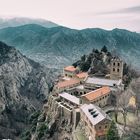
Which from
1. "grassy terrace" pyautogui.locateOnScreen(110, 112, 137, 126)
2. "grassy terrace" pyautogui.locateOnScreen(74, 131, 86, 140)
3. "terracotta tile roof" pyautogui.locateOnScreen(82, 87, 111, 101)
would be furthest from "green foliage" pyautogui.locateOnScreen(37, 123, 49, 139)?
"grassy terrace" pyautogui.locateOnScreen(110, 112, 137, 126)

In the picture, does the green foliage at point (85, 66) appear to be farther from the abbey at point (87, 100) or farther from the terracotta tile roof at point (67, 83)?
the terracotta tile roof at point (67, 83)

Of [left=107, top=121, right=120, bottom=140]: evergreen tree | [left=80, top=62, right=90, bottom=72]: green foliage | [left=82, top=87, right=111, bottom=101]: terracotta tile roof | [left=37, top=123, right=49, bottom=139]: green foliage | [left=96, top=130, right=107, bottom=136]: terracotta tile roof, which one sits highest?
[left=80, top=62, right=90, bottom=72]: green foliage

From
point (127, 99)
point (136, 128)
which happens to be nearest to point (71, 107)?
point (127, 99)

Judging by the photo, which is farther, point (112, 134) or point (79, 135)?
point (79, 135)

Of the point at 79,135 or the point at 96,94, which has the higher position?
the point at 96,94

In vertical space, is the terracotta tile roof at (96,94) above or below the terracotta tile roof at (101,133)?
above

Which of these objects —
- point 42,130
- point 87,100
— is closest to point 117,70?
point 87,100

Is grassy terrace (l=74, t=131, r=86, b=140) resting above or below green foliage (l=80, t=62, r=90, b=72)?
below

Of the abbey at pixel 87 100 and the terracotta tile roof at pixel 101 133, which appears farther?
the abbey at pixel 87 100

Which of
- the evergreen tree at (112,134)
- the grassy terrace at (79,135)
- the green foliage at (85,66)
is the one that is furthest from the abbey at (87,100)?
the evergreen tree at (112,134)

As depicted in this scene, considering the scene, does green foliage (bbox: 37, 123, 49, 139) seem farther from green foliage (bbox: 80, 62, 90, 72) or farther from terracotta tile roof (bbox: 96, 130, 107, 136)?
green foliage (bbox: 80, 62, 90, 72)

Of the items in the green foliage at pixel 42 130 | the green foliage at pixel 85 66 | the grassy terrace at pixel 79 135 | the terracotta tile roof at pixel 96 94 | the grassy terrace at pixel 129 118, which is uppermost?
the green foliage at pixel 85 66

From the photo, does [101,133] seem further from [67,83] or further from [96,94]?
[67,83]
